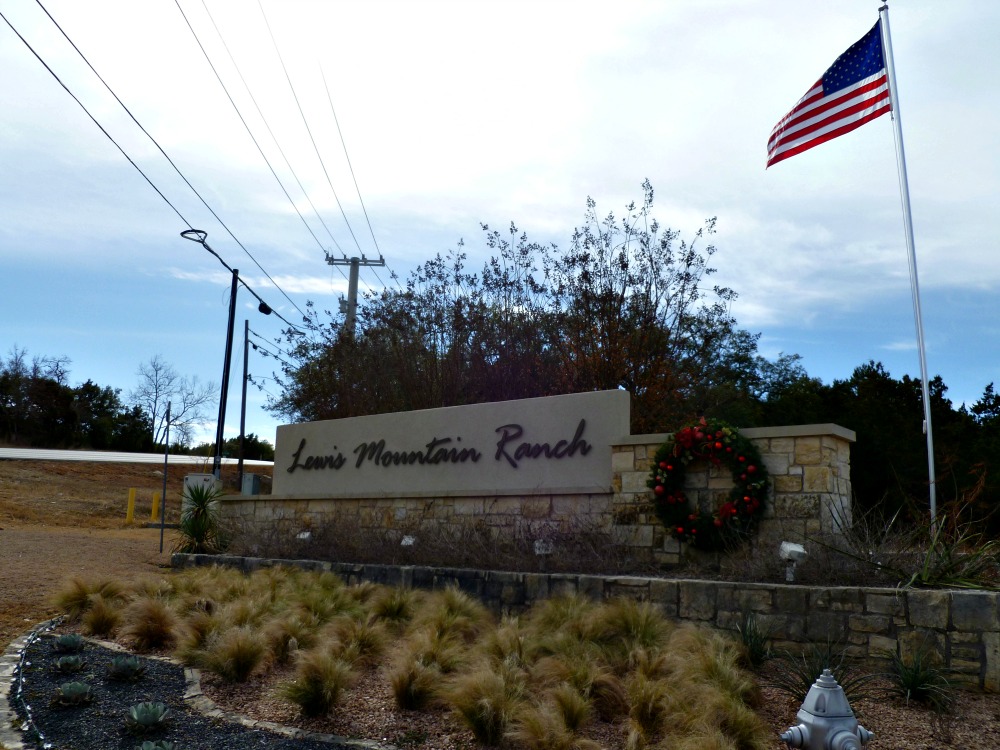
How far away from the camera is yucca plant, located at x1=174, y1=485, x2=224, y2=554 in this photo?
50.6ft

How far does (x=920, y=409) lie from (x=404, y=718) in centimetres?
2558

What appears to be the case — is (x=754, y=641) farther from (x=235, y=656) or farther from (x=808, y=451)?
(x=235, y=656)

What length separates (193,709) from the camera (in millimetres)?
6465

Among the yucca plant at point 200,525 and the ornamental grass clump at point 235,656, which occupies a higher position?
the yucca plant at point 200,525

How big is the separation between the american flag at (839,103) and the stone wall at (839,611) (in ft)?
25.7

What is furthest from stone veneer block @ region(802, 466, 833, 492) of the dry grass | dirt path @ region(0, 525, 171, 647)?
dirt path @ region(0, 525, 171, 647)

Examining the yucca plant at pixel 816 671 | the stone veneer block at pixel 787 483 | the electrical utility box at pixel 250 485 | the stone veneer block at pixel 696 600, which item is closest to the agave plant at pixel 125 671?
the stone veneer block at pixel 696 600

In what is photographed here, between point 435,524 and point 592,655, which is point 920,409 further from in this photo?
point 592,655

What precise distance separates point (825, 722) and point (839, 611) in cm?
320

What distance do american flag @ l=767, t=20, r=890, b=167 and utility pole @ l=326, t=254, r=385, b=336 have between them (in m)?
13.4

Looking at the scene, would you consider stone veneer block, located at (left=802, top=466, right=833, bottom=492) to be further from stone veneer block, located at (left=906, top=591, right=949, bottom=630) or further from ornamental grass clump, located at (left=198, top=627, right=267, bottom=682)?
ornamental grass clump, located at (left=198, top=627, right=267, bottom=682)

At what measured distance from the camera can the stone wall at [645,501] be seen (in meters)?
9.49

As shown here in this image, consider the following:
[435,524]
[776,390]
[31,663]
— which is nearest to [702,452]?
[435,524]

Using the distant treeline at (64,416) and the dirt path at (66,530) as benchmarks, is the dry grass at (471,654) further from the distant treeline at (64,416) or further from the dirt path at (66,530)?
the distant treeline at (64,416)
